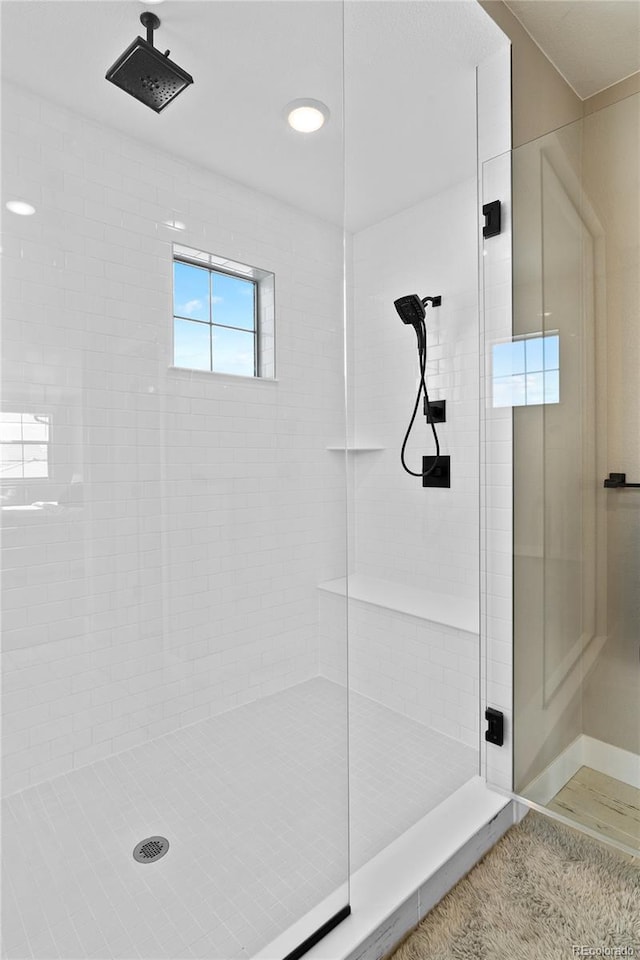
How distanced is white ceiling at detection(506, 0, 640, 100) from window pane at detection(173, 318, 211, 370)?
5.05 feet

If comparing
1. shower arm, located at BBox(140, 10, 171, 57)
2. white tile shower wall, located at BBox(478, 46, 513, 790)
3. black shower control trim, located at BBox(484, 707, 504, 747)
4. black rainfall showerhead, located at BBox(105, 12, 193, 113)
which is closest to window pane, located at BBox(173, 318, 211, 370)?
black rainfall showerhead, located at BBox(105, 12, 193, 113)

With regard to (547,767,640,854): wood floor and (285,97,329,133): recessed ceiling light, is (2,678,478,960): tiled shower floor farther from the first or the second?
(285,97,329,133): recessed ceiling light

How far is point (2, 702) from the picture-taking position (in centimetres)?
108

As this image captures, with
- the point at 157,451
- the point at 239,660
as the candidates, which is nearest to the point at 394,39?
the point at 157,451

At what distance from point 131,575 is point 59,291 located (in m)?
0.71

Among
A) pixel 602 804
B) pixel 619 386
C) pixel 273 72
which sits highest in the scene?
pixel 273 72

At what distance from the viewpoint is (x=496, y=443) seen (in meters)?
1.86

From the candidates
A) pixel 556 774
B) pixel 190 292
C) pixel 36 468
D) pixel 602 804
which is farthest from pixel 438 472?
pixel 36 468

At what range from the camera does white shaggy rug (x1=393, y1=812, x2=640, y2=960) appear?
4.27 feet

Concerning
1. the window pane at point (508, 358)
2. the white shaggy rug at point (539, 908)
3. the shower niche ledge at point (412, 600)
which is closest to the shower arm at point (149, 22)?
the window pane at point (508, 358)

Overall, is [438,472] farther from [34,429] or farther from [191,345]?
[34,429]

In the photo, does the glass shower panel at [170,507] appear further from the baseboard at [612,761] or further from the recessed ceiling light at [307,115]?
the baseboard at [612,761]

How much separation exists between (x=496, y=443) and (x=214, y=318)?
3.43ft

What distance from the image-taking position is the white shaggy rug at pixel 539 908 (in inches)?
51.2
